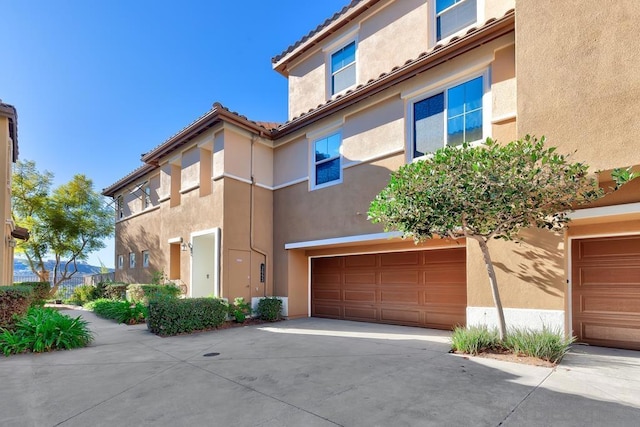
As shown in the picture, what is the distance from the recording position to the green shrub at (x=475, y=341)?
652 cm

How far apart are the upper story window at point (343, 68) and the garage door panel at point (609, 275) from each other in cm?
882

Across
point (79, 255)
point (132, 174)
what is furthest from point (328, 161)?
point (79, 255)

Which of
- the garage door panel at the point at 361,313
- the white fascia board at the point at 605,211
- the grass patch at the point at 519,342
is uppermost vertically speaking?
the white fascia board at the point at 605,211

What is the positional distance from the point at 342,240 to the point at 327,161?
9.47 ft

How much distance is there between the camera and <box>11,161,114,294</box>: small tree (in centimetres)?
1953

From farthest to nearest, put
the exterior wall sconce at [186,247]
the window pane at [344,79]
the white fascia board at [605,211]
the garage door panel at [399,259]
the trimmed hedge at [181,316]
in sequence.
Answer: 1. the exterior wall sconce at [186,247]
2. the window pane at [344,79]
3. the garage door panel at [399,259]
4. the trimmed hedge at [181,316]
5. the white fascia board at [605,211]

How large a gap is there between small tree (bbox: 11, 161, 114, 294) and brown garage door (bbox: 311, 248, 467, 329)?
54.4ft

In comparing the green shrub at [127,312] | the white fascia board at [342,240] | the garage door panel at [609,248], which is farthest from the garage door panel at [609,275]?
the green shrub at [127,312]

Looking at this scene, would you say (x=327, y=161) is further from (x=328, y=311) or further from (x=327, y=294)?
(x=328, y=311)

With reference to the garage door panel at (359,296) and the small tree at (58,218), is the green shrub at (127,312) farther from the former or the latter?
the small tree at (58,218)

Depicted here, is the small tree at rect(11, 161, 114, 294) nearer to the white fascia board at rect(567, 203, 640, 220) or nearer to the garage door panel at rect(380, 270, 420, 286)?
the garage door panel at rect(380, 270, 420, 286)

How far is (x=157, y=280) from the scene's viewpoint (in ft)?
48.0

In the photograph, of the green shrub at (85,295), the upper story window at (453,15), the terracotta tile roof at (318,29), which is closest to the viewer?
the upper story window at (453,15)

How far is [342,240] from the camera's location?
10594 millimetres
